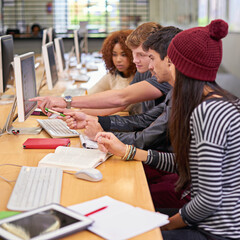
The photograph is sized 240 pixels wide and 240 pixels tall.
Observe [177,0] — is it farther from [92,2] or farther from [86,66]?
[86,66]

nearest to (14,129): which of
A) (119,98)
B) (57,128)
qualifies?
(57,128)

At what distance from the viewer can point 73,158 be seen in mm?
1846

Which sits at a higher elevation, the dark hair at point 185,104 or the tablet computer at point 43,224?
the dark hair at point 185,104

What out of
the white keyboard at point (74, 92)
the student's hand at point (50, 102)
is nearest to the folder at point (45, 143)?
the student's hand at point (50, 102)

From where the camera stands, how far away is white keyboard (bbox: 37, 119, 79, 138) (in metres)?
2.32

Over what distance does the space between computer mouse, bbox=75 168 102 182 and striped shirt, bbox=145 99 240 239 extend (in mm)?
371

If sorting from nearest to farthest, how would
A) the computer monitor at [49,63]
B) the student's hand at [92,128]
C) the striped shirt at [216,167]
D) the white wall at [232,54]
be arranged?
the striped shirt at [216,167]
the student's hand at [92,128]
the computer monitor at [49,63]
the white wall at [232,54]

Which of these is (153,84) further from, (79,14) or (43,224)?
(79,14)

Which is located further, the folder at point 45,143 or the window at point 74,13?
the window at point 74,13

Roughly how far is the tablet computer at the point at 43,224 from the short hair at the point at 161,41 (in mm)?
1155

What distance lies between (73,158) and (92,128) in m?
→ 0.45

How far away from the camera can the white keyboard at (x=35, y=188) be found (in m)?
1.37

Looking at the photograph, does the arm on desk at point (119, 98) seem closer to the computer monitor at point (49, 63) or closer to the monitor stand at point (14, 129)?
the monitor stand at point (14, 129)

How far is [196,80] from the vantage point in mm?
1432
